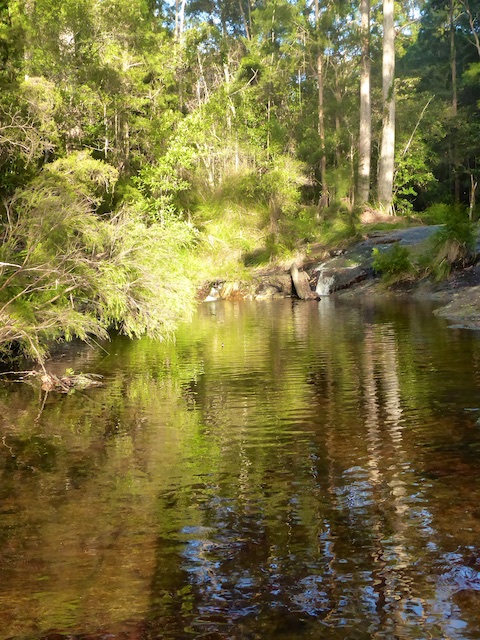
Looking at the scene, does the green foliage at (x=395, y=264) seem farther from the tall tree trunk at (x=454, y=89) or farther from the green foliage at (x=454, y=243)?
the tall tree trunk at (x=454, y=89)

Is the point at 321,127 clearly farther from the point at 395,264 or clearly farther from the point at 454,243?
the point at 454,243

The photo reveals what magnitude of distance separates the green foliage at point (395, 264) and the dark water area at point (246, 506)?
18.8 metres

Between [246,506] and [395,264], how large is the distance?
2823 centimetres

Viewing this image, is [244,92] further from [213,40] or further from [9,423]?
[9,423]

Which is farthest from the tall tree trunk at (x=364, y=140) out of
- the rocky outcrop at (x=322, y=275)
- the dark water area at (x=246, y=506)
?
the dark water area at (x=246, y=506)

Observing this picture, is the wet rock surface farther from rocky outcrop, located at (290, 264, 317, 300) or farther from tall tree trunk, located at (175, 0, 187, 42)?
tall tree trunk, located at (175, 0, 187, 42)

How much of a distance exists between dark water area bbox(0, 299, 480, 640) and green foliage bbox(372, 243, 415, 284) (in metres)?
18.8

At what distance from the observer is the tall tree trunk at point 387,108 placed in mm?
43062

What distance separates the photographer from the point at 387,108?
4316 centimetres

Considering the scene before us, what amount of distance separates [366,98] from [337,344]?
1126 inches

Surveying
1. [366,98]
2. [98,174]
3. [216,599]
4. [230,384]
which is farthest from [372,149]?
[216,599]

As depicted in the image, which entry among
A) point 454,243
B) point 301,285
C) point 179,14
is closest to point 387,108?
point 301,285

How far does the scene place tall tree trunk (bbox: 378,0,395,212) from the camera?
4306 centimetres

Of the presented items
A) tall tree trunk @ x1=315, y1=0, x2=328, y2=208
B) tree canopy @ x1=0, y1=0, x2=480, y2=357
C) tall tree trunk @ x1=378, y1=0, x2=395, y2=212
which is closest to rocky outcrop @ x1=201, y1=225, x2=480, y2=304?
tree canopy @ x1=0, y1=0, x2=480, y2=357
